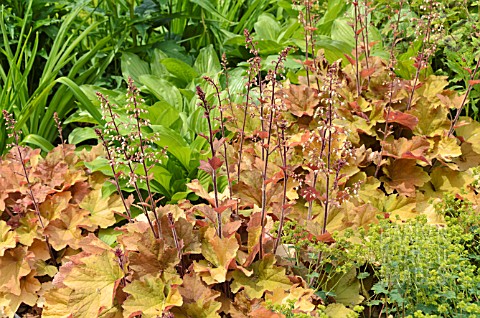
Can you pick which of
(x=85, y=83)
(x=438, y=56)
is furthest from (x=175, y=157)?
(x=438, y=56)

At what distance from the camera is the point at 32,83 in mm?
3975

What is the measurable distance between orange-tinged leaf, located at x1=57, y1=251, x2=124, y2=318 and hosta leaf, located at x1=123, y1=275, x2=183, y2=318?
0.10m

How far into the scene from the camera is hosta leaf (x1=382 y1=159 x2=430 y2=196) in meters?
2.63

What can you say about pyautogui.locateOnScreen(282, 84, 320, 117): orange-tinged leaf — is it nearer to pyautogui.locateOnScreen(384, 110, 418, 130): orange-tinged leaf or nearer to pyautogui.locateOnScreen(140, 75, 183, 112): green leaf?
pyautogui.locateOnScreen(384, 110, 418, 130): orange-tinged leaf

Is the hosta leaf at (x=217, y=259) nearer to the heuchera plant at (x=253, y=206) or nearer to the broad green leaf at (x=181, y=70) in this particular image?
the heuchera plant at (x=253, y=206)

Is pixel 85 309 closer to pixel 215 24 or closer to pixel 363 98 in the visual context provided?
pixel 363 98

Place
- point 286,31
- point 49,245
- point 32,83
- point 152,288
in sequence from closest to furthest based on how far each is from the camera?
point 152,288 < point 49,245 < point 286,31 < point 32,83

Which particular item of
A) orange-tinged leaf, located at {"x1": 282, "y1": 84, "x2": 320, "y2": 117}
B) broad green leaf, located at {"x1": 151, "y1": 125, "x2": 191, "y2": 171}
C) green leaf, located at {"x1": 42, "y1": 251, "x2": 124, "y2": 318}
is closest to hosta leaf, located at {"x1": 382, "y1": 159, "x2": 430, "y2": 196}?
orange-tinged leaf, located at {"x1": 282, "y1": 84, "x2": 320, "y2": 117}

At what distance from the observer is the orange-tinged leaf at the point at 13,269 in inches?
96.4

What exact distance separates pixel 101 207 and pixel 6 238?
40 cm

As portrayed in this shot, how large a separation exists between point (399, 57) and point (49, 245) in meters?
2.05

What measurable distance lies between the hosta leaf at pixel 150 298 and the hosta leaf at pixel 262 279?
0.66 feet

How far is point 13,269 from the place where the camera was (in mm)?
2510

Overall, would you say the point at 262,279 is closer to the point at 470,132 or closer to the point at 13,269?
the point at 13,269
